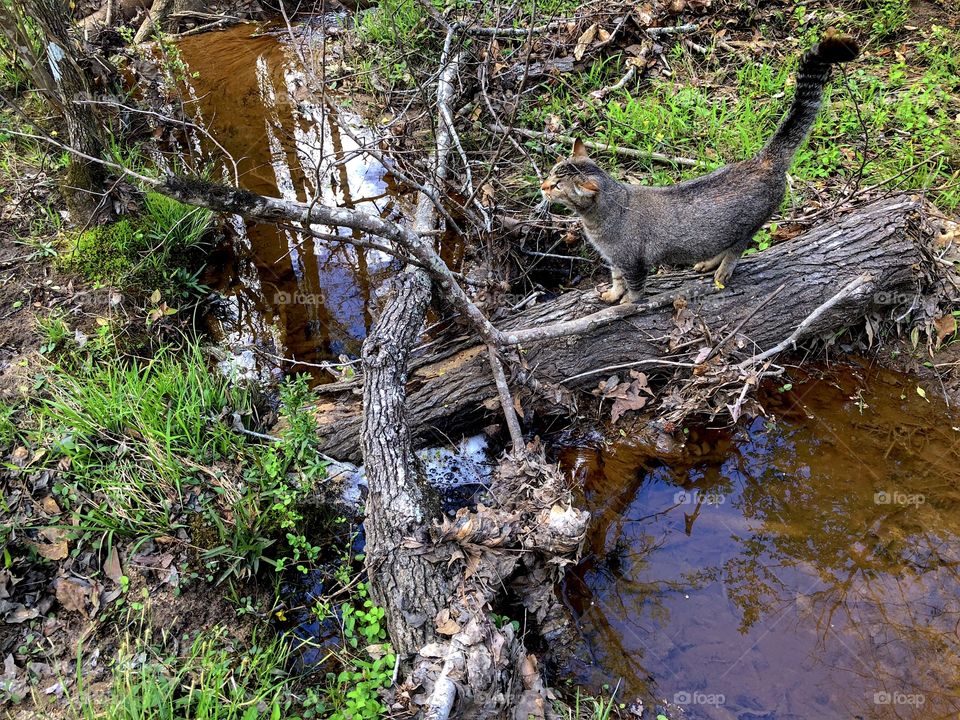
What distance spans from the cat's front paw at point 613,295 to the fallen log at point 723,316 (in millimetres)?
78

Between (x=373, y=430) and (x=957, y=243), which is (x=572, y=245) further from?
(x=957, y=243)

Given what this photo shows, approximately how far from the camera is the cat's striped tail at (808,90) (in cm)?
290

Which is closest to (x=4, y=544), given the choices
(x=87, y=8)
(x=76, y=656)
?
(x=76, y=656)

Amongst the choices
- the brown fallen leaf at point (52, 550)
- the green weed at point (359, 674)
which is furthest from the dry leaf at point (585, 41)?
the brown fallen leaf at point (52, 550)

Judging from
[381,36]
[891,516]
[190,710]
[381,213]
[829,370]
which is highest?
[381,36]

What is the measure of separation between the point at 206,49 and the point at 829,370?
821 cm

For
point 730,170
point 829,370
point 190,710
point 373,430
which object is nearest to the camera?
point 190,710

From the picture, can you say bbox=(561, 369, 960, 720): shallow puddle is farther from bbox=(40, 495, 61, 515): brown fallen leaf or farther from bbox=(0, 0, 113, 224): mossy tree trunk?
bbox=(0, 0, 113, 224): mossy tree trunk

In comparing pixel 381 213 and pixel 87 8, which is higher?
pixel 87 8

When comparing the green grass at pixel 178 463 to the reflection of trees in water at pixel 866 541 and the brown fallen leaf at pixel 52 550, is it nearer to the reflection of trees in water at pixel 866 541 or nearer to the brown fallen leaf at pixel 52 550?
the brown fallen leaf at pixel 52 550

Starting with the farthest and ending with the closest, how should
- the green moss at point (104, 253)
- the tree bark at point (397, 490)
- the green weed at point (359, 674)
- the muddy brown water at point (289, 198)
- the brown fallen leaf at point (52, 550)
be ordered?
the muddy brown water at point (289, 198) < the green moss at point (104, 253) < the brown fallen leaf at point (52, 550) < the tree bark at point (397, 490) < the green weed at point (359, 674)

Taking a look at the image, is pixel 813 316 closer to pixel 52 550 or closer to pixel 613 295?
pixel 613 295

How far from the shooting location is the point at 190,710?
2721 mm

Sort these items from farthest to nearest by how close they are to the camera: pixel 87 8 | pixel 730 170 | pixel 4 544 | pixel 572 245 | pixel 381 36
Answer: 1. pixel 87 8
2. pixel 381 36
3. pixel 572 245
4. pixel 730 170
5. pixel 4 544
